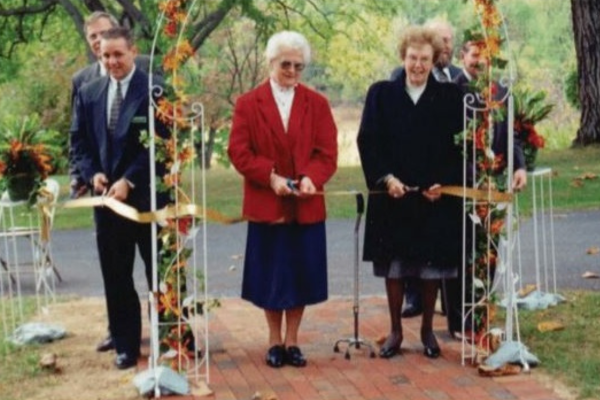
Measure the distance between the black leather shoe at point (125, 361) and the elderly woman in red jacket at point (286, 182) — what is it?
81cm

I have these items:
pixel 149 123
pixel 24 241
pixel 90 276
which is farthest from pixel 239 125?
pixel 24 241

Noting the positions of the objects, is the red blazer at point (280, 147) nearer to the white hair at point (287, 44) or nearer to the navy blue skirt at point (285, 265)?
the navy blue skirt at point (285, 265)

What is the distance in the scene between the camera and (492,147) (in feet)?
23.6

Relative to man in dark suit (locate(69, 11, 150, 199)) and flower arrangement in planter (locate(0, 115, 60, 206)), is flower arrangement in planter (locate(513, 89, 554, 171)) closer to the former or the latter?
man in dark suit (locate(69, 11, 150, 199))

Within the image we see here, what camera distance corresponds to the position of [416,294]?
8430 mm

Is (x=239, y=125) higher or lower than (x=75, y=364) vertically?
higher

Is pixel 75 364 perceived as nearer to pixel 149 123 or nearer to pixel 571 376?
pixel 149 123

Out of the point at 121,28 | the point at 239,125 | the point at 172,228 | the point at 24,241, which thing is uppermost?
the point at 121,28

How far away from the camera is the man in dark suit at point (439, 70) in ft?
→ 23.7

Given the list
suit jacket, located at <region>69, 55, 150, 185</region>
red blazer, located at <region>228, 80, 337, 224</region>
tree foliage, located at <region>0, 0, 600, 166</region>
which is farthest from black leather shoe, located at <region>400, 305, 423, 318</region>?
tree foliage, located at <region>0, 0, 600, 166</region>

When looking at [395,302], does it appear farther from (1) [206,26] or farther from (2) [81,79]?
(1) [206,26]

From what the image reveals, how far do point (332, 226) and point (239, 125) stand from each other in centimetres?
705

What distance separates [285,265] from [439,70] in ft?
5.88

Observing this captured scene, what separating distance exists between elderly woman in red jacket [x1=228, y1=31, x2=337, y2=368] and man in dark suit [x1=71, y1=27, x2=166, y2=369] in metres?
0.56
